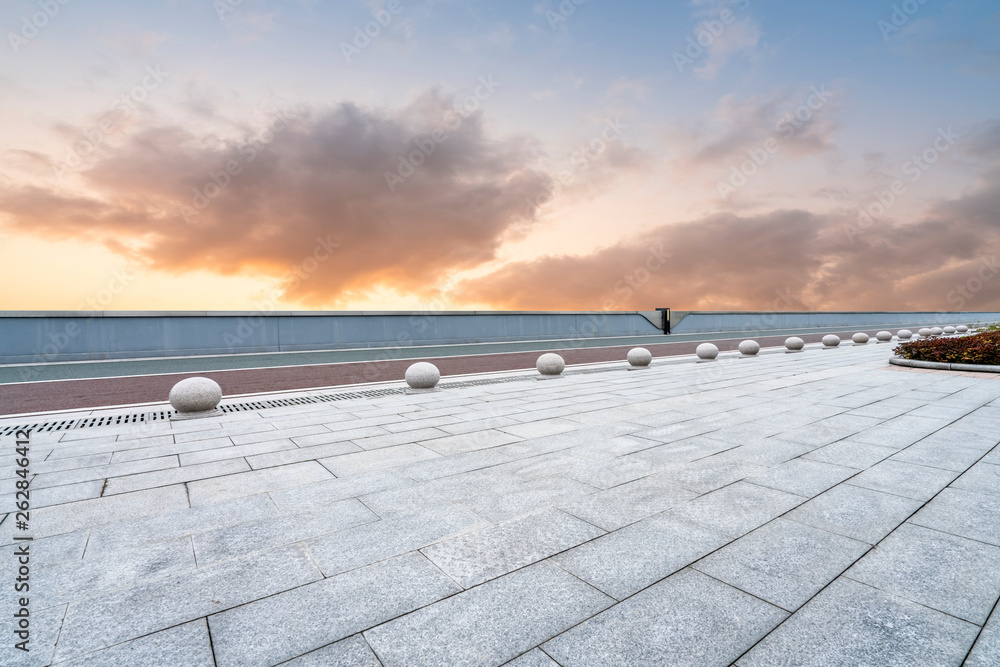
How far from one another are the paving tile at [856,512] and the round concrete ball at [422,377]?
877 cm

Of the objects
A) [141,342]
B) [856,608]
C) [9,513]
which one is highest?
[141,342]

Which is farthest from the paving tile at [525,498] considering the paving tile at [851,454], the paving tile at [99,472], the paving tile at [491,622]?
the paving tile at [99,472]

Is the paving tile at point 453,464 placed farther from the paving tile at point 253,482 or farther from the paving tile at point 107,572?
the paving tile at point 107,572

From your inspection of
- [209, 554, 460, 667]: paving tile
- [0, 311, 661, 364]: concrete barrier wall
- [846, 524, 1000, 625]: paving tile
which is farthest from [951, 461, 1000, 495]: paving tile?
[0, 311, 661, 364]: concrete barrier wall

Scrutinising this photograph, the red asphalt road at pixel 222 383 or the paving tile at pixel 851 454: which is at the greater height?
the red asphalt road at pixel 222 383

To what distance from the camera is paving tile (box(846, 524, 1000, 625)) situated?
3.13m

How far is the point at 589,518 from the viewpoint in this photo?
4363 mm

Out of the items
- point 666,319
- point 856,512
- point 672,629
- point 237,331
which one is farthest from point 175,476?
point 666,319

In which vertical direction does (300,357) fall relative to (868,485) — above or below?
above

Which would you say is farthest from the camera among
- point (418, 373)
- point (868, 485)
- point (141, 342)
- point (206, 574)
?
point (141, 342)

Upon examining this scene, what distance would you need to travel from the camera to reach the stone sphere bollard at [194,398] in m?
9.54

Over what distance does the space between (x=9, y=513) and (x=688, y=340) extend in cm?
3355

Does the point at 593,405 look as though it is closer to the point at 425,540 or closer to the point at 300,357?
the point at 425,540

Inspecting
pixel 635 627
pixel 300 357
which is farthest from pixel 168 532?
pixel 300 357
